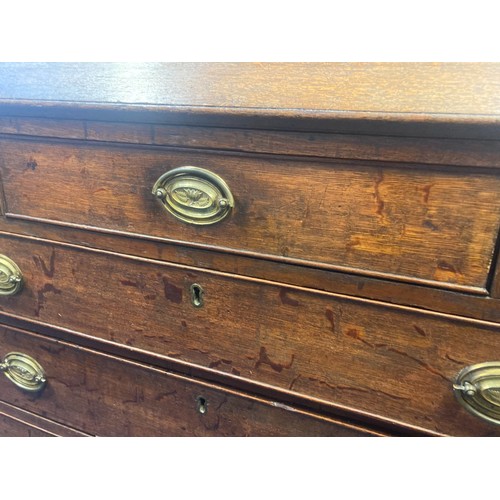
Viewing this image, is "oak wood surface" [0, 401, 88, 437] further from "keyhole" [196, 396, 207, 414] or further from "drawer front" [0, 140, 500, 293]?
"drawer front" [0, 140, 500, 293]

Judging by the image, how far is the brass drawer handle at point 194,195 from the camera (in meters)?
0.54

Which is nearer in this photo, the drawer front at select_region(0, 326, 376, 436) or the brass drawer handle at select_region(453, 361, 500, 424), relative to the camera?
the brass drawer handle at select_region(453, 361, 500, 424)

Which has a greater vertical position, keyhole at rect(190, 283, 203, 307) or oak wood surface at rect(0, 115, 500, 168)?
oak wood surface at rect(0, 115, 500, 168)

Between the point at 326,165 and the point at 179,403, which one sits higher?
the point at 326,165

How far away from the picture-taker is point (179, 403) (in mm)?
735

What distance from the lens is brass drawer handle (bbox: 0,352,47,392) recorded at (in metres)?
0.81

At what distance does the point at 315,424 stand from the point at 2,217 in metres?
0.59

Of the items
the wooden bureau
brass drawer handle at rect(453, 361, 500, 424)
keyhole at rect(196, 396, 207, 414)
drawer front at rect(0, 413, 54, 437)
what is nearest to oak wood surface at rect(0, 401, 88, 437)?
drawer front at rect(0, 413, 54, 437)

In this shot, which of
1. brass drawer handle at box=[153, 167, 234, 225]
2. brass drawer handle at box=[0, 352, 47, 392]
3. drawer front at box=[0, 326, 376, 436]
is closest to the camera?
brass drawer handle at box=[153, 167, 234, 225]

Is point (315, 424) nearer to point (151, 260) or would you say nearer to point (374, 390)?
point (374, 390)

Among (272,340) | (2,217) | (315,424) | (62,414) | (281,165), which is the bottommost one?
(62,414)

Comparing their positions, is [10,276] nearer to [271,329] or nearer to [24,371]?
[24,371]

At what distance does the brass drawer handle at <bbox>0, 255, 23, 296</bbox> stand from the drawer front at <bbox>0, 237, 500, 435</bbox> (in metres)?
0.01

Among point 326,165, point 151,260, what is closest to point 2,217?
point 151,260
